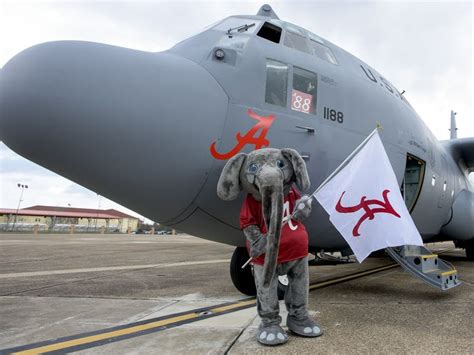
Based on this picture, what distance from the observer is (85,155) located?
116 inches

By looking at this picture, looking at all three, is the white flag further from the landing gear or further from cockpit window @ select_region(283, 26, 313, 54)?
the landing gear

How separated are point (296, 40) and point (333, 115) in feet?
3.62

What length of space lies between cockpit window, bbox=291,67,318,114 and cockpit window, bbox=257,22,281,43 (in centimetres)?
52

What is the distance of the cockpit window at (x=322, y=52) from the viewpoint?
4665 millimetres

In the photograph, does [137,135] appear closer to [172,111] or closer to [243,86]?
[172,111]

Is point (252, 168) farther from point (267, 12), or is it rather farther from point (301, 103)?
point (267, 12)

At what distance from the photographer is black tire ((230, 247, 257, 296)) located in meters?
4.81

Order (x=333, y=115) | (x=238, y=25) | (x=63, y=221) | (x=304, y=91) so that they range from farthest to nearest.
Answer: (x=63, y=221) → (x=238, y=25) → (x=333, y=115) → (x=304, y=91)

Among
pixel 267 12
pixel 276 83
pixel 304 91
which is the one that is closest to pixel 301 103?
pixel 304 91

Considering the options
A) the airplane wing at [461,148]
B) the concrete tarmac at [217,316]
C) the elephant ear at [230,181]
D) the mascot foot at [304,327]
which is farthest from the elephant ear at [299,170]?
the airplane wing at [461,148]

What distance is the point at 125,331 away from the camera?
3367 mm

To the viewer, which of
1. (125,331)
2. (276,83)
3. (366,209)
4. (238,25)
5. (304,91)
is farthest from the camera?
(238,25)

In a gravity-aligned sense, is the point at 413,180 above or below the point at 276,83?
below

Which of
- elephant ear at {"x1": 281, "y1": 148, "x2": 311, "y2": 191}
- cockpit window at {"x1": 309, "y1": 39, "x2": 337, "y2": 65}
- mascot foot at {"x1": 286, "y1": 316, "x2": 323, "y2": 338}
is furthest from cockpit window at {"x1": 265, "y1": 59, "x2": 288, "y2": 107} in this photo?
mascot foot at {"x1": 286, "y1": 316, "x2": 323, "y2": 338}
